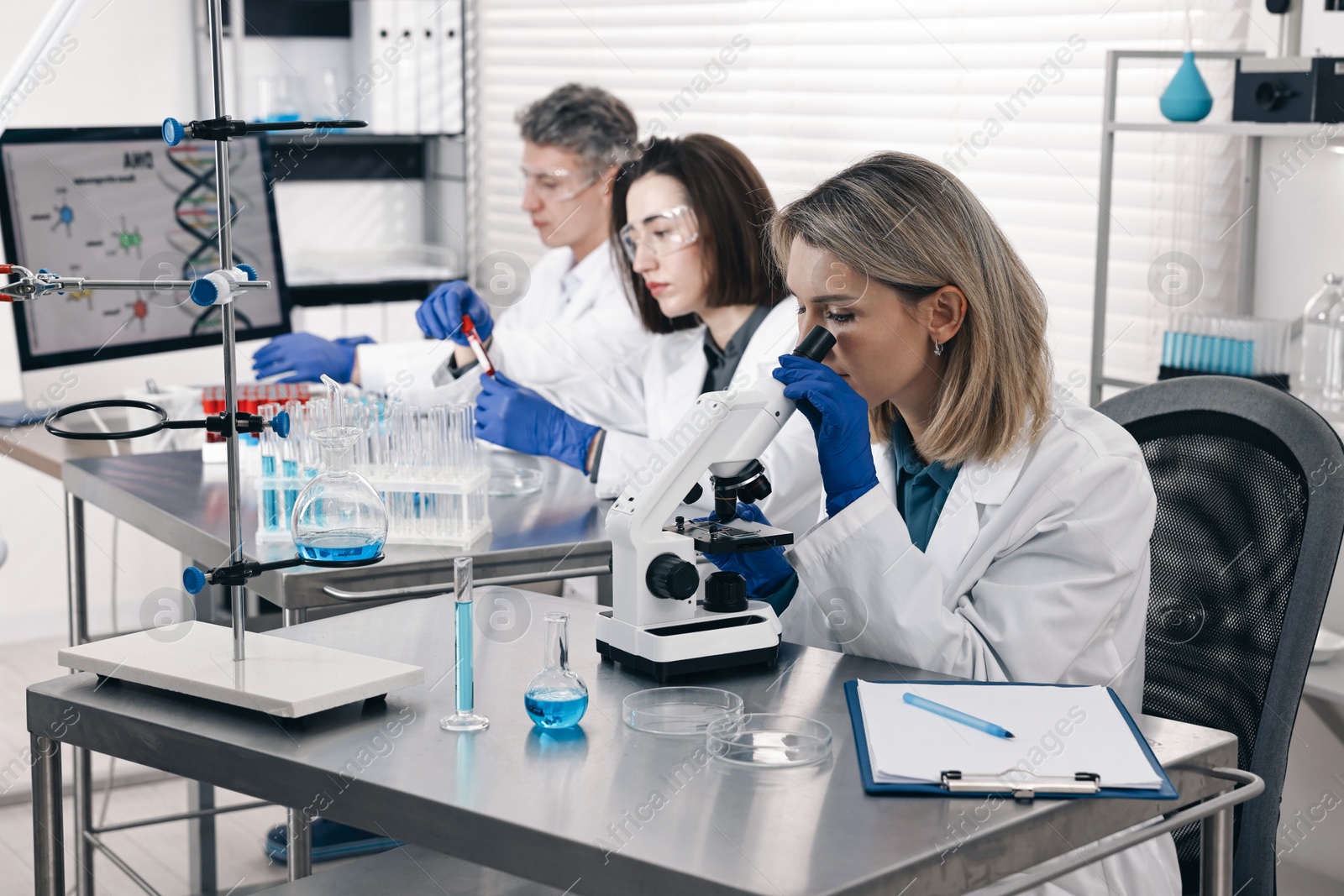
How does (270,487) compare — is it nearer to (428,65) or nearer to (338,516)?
(338,516)

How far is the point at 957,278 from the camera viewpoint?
5.07 feet

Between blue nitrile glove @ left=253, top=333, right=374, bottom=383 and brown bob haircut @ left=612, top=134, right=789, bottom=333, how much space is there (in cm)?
88

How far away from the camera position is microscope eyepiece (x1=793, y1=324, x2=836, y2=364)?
1.47 m

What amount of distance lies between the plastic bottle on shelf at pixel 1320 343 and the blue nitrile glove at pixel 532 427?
124cm

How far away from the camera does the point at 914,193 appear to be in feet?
5.13

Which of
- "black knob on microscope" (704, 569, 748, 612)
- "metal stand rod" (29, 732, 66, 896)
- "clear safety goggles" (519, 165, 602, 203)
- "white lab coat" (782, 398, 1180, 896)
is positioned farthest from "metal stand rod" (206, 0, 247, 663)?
"clear safety goggles" (519, 165, 602, 203)

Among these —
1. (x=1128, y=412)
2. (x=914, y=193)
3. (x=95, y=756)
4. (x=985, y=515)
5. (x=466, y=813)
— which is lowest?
(x=95, y=756)

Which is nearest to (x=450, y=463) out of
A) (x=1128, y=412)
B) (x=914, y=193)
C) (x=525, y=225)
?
(x=914, y=193)

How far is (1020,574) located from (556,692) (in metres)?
0.55

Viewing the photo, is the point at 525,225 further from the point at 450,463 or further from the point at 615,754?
the point at 615,754

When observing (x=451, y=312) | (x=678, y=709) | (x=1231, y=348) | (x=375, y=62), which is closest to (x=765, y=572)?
(x=678, y=709)

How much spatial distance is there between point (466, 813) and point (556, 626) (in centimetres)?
22

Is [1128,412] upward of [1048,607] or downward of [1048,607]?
upward

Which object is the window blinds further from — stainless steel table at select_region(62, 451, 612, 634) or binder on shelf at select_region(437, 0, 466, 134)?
stainless steel table at select_region(62, 451, 612, 634)
